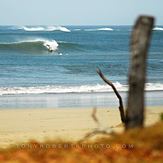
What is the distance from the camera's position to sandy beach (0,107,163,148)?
11.7 meters

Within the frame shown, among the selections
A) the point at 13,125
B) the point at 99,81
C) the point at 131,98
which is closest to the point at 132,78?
the point at 131,98

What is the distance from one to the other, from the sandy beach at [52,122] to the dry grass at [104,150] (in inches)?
151

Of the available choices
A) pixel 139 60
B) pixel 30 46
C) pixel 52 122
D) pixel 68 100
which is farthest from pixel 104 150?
pixel 30 46

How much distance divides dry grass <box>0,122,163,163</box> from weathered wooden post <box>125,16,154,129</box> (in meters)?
0.35

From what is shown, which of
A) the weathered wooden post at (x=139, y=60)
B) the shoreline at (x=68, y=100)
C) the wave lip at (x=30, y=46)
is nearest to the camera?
the weathered wooden post at (x=139, y=60)

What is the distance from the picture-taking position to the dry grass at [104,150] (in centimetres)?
616

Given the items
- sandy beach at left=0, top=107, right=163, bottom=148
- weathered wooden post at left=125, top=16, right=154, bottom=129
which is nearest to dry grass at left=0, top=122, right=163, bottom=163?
weathered wooden post at left=125, top=16, right=154, bottom=129

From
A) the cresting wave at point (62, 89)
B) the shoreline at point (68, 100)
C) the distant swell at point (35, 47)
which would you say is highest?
the shoreline at point (68, 100)

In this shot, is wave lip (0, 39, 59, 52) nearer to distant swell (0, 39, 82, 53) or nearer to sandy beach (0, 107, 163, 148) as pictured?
distant swell (0, 39, 82, 53)

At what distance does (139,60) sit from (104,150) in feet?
3.60

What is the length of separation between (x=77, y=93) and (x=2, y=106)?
434 cm

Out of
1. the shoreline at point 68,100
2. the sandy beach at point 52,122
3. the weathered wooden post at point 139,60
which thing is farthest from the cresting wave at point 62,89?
the weathered wooden post at point 139,60

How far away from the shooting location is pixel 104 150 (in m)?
6.46

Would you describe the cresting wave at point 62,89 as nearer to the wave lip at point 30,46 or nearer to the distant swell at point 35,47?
the distant swell at point 35,47
